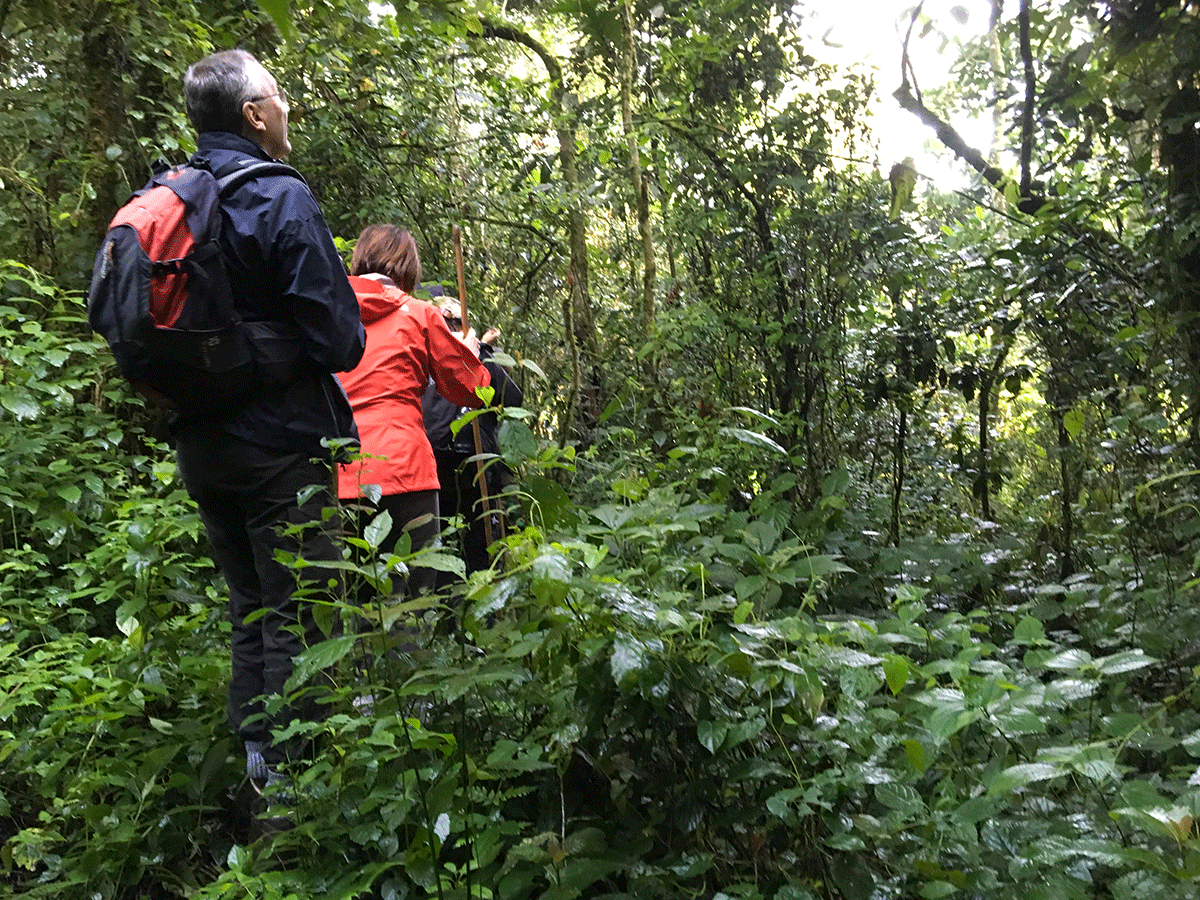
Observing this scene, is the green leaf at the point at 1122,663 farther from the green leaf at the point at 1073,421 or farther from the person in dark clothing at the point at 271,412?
the green leaf at the point at 1073,421

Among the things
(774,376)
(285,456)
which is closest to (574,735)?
(285,456)

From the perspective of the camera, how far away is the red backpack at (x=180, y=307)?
7.20ft

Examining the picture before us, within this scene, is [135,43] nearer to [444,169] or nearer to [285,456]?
[444,169]

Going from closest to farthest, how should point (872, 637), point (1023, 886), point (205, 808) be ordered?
point (1023, 886) → point (872, 637) → point (205, 808)

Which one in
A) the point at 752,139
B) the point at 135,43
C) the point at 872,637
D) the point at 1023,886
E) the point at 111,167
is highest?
the point at 752,139

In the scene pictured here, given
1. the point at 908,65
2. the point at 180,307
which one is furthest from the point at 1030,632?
the point at 908,65

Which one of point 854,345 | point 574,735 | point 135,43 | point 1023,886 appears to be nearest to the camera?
point 1023,886

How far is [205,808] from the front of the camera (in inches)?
93.0

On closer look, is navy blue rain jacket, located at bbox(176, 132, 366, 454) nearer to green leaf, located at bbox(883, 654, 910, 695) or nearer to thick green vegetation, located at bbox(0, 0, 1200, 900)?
thick green vegetation, located at bbox(0, 0, 1200, 900)

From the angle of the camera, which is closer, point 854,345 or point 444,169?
point 854,345

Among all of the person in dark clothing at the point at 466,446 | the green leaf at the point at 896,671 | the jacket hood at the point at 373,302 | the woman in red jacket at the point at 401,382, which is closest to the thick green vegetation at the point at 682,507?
the green leaf at the point at 896,671

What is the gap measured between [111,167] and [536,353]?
2696mm

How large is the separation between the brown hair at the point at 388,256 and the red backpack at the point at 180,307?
2.96ft

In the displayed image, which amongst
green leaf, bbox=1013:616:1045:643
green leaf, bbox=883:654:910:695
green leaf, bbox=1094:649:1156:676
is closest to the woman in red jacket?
green leaf, bbox=883:654:910:695
